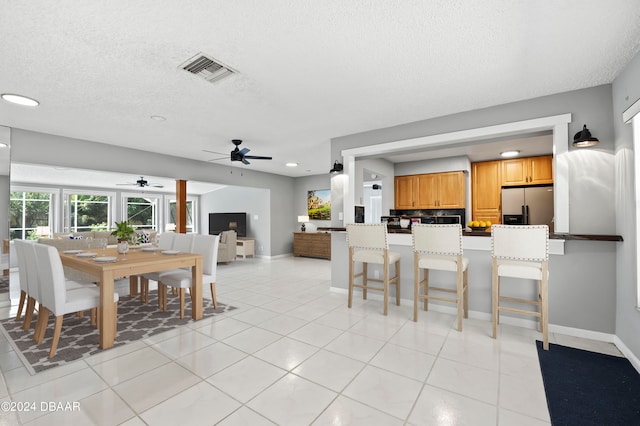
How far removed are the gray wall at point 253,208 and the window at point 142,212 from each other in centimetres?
276

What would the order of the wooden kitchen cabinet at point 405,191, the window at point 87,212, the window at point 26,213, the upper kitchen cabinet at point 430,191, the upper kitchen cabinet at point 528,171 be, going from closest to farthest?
the window at point 26,213
the upper kitchen cabinet at point 528,171
the upper kitchen cabinet at point 430,191
the wooden kitchen cabinet at point 405,191
the window at point 87,212

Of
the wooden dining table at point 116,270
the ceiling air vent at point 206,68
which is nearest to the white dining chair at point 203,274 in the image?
the wooden dining table at point 116,270

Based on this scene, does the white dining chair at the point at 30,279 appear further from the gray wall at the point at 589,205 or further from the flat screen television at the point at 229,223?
the flat screen television at the point at 229,223

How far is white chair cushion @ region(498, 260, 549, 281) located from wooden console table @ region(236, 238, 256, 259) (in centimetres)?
681

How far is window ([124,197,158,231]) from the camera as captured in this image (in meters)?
10.5

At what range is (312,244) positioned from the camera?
821 cm

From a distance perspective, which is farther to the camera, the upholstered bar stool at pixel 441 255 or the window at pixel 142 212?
the window at pixel 142 212

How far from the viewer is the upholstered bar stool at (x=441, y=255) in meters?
2.98

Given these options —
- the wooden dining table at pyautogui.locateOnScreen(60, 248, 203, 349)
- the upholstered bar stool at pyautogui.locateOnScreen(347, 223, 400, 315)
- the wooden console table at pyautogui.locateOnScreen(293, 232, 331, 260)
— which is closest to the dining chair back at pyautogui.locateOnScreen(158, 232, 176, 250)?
the wooden dining table at pyautogui.locateOnScreen(60, 248, 203, 349)

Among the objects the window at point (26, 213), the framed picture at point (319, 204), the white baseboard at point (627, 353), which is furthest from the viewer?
the framed picture at point (319, 204)

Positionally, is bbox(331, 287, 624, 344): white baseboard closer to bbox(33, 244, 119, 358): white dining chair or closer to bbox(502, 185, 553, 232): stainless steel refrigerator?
bbox(502, 185, 553, 232): stainless steel refrigerator

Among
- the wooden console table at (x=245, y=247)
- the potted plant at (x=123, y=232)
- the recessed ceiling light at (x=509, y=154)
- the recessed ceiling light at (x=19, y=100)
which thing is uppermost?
the recessed ceiling light at (x=19, y=100)

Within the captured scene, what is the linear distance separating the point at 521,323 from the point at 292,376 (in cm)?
258

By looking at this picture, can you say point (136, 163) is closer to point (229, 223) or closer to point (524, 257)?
point (229, 223)
